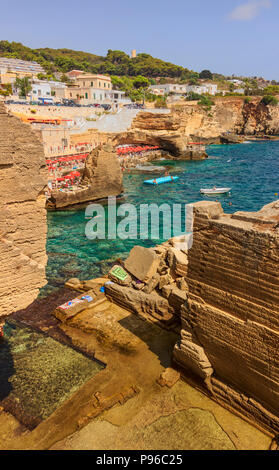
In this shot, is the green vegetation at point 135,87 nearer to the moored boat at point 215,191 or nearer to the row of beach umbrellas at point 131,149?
the row of beach umbrellas at point 131,149

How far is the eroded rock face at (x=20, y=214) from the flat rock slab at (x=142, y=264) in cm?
493

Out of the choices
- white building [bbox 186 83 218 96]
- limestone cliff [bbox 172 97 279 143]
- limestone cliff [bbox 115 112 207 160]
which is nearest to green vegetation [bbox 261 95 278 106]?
limestone cliff [bbox 172 97 279 143]

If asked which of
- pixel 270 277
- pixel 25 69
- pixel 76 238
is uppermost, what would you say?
pixel 25 69

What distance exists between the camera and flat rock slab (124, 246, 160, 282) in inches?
410

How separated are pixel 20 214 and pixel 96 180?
18718 millimetres

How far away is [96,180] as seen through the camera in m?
23.9

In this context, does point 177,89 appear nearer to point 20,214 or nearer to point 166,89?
point 166,89

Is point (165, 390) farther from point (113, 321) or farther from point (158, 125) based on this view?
point (158, 125)

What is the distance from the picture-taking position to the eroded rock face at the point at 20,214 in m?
5.16

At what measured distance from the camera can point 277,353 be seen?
5262mm

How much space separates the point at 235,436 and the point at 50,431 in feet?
11.1

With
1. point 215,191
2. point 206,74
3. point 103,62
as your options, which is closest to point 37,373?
point 215,191

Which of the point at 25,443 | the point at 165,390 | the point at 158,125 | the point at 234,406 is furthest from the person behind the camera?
the point at 158,125

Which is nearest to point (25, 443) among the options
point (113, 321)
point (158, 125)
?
point (113, 321)
